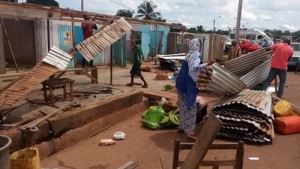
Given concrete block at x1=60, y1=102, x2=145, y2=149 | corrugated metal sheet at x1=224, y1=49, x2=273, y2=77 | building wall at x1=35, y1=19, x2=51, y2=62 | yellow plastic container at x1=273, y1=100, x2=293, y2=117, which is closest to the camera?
concrete block at x1=60, y1=102, x2=145, y2=149

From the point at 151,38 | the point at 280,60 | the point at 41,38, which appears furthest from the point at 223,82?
the point at 151,38

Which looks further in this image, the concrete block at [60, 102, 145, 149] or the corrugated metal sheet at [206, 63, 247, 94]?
the corrugated metal sheet at [206, 63, 247, 94]

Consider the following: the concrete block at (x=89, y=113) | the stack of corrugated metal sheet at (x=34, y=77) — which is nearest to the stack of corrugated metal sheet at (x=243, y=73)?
the concrete block at (x=89, y=113)

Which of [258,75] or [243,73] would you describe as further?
[258,75]

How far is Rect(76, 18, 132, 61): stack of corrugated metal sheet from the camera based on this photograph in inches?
262

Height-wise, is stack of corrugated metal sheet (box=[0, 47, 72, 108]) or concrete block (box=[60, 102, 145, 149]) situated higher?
stack of corrugated metal sheet (box=[0, 47, 72, 108])

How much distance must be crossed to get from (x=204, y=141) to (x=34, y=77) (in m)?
3.71

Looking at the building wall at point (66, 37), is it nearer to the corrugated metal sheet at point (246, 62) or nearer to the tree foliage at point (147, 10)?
the corrugated metal sheet at point (246, 62)

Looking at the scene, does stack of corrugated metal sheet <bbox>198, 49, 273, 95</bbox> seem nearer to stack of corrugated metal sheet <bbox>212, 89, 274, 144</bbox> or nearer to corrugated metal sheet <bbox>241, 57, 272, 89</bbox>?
corrugated metal sheet <bbox>241, 57, 272, 89</bbox>

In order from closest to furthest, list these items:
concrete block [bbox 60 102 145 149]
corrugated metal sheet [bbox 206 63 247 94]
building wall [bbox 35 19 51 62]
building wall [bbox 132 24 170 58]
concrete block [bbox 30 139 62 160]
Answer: concrete block [bbox 30 139 62 160] < concrete block [bbox 60 102 145 149] < corrugated metal sheet [bbox 206 63 247 94] < building wall [bbox 35 19 51 62] < building wall [bbox 132 24 170 58]

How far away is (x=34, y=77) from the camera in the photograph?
17.1 ft

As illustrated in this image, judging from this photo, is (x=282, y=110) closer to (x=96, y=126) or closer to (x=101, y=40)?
(x=96, y=126)

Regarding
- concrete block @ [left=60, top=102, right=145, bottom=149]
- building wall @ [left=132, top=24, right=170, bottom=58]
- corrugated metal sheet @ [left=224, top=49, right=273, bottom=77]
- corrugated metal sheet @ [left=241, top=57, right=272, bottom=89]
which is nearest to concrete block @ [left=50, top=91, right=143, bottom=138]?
concrete block @ [left=60, top=102, right=145, bottom=149]

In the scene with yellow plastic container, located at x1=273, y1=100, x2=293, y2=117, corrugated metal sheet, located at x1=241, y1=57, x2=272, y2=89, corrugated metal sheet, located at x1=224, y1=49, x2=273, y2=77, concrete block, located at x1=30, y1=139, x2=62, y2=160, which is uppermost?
corrugated metal sheet, located at x1=224, y1=49, x2=273, y2=77
